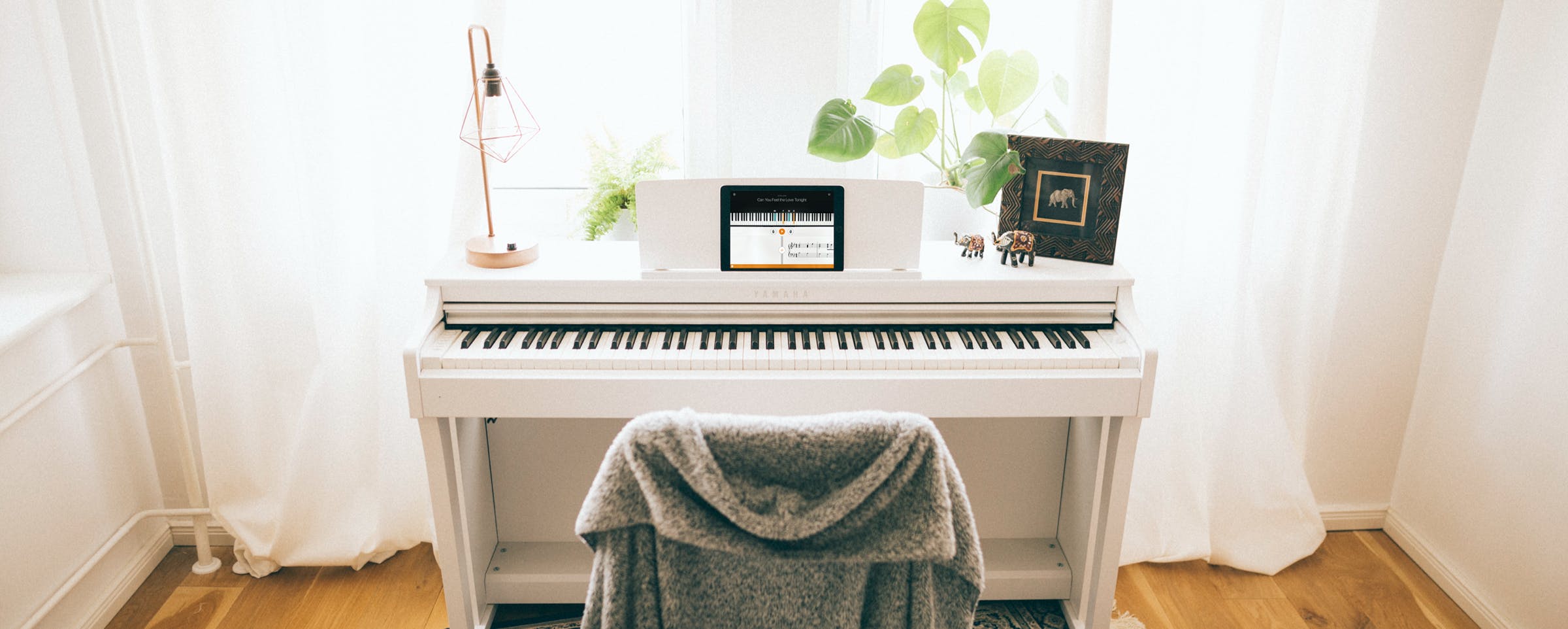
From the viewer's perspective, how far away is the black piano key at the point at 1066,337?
6.36ft

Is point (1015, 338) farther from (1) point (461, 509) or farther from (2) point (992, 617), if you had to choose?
(1) point (461, 509)

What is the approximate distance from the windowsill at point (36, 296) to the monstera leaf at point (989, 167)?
1.94 meters

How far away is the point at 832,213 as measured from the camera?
6.46 ft

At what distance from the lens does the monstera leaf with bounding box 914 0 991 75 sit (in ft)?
6.97

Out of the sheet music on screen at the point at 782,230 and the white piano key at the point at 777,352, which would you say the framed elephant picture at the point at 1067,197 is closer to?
the sheet music on screen at the point at 782,230

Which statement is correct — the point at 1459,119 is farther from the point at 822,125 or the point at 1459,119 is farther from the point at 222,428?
the point at 222,428

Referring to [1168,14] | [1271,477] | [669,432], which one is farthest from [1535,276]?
[669,432]

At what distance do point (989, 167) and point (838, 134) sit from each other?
346mm

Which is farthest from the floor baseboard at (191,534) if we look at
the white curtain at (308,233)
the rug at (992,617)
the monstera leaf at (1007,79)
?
the monstera leaf at (1007,79)

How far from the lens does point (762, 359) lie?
1878mm

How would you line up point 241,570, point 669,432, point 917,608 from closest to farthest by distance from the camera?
1. point 669,432
2. point 917,608
3. point 241,570

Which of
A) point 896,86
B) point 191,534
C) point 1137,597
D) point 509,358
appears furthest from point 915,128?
point 191,534

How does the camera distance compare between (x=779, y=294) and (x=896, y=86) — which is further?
(x=896, y=86)

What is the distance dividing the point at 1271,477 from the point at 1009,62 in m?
1.28
